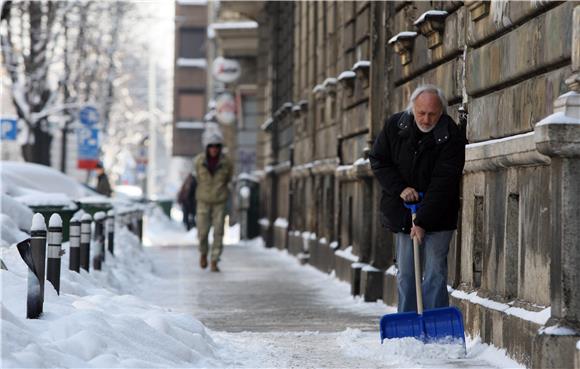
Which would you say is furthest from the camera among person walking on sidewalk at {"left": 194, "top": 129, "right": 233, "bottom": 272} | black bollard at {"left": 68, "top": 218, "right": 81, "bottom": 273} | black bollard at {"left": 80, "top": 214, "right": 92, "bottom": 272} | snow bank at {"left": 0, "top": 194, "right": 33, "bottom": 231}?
person walking on sidewalk at {"left": 194, "top": 129, "right": 233, "bottom": 272}

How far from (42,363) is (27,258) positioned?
166 centimetres

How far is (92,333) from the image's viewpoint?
786cm

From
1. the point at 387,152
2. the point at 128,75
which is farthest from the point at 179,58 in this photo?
the point at 387,152

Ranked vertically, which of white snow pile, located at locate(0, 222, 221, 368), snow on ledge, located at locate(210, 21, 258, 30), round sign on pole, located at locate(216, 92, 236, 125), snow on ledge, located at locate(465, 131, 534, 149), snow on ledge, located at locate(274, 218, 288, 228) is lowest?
white snow pile, located at locate(0, 222, 221, 368)

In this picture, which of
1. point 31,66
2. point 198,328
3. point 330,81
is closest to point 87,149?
point 31,66

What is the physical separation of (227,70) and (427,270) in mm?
32146

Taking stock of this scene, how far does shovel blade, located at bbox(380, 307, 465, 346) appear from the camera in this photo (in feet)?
28.4

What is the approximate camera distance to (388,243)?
1398 cm

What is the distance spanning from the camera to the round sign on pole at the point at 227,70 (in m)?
40.9

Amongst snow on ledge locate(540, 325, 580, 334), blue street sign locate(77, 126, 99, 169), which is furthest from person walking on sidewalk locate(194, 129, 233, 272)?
blue street sign locate(77, 126, 99, 169)

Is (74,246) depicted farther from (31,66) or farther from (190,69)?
(190,69)

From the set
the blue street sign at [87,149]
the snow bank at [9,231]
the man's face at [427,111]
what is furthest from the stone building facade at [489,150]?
the blue street sign at [87,149]

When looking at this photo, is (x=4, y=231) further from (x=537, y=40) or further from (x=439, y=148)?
(x=537, y=40)

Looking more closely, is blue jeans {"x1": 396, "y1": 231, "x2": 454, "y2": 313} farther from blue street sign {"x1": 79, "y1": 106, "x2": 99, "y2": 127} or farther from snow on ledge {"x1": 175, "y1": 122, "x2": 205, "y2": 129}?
snow on ledge {"x1": 175, "y1": 122, "x2": 205, "y2": 129}
